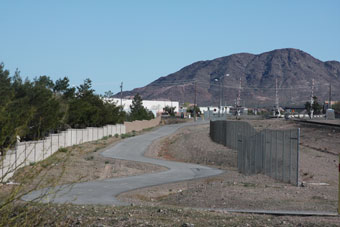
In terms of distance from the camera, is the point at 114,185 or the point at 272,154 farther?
the point at 272,154

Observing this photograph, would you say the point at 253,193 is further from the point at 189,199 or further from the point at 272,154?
the point at 272,154

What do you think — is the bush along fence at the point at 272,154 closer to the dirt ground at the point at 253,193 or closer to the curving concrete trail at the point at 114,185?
the dirt ground at the point at 253,193

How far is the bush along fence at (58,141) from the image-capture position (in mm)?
21859

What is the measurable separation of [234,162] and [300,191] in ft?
52.1

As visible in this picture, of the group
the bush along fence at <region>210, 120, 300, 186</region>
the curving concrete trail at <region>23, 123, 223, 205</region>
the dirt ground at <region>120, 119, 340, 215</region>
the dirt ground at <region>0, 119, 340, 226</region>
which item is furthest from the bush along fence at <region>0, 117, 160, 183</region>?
the bush along fence at <region>210, 120, 300, 186</region>

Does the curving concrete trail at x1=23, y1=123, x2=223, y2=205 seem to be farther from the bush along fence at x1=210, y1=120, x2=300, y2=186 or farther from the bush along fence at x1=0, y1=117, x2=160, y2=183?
the bush along fence at x1=210, y1=120, x2=300, y2=186

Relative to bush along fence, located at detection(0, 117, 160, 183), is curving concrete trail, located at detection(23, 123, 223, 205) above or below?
below

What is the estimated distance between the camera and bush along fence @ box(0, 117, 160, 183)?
21859 millimetres

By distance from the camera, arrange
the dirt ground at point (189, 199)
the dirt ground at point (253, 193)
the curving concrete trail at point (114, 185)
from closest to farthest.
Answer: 1. the dirt ground at point (189, 199)
2. the dirt ground at point (253, 193)
3. the curving concrete trail at point (114, 185)

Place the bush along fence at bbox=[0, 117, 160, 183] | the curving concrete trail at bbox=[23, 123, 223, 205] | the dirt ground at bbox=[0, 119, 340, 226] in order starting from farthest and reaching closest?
the bush along fence at bbox=[0, 117, 160, 183]
the curving concrete trail at bbox=[23, 123, 223, 205]
the dirt ground at bbox=[0, 119, 340, 226]

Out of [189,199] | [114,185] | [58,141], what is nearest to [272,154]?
→ [114,185]

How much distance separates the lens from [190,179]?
83.6 ft

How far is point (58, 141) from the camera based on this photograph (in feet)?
121

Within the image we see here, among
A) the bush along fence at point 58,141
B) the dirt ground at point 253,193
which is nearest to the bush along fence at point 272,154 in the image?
the dirt ground at point 253,193
